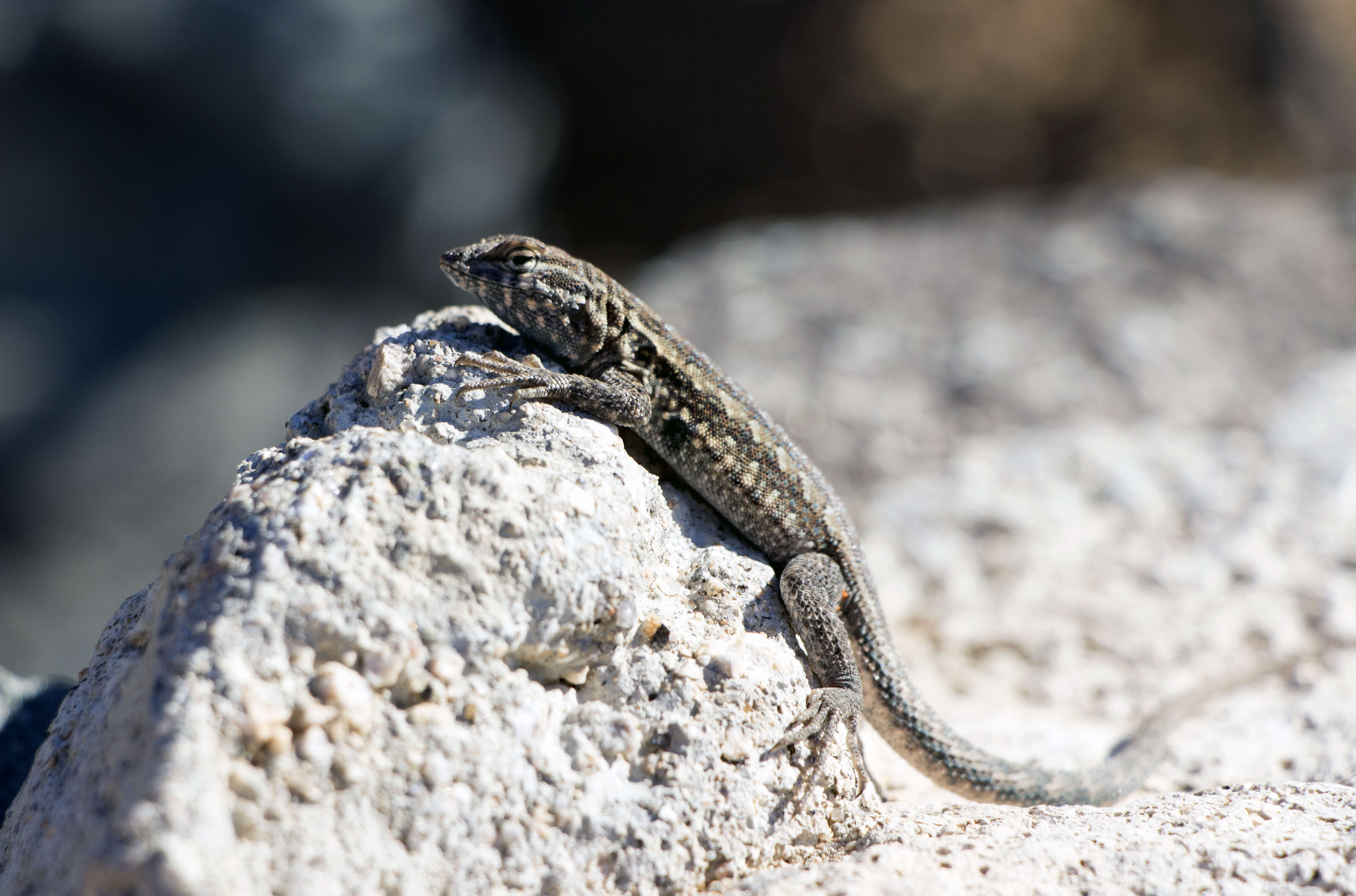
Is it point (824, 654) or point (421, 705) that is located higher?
point (824, 654)

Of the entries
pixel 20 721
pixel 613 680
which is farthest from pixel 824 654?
pixel 20 721

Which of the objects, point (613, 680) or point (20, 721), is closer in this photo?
point (613, 680)

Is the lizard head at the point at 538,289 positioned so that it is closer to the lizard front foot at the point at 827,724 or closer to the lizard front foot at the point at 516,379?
the lizard front foot at the point at 516,379

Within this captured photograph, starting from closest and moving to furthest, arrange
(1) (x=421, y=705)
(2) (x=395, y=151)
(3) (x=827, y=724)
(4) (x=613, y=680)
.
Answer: (1) (x=421, y=705)
(4) (x=613, y=680)
(3) (x=827, y=724)
(2) (x=395, y=151)

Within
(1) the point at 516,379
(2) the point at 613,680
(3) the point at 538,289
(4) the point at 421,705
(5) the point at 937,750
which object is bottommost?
(4) the point at 421,705

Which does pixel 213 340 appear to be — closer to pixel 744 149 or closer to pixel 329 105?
pixel 329 105

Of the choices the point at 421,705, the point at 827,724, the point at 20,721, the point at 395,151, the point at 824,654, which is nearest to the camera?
the point at 421,705

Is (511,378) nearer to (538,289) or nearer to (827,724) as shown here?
(538,289)

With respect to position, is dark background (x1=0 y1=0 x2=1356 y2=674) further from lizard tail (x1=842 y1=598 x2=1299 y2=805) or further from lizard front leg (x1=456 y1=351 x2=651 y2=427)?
lizard tail (x1=842 y1=598 x2=1299 y2=805)
